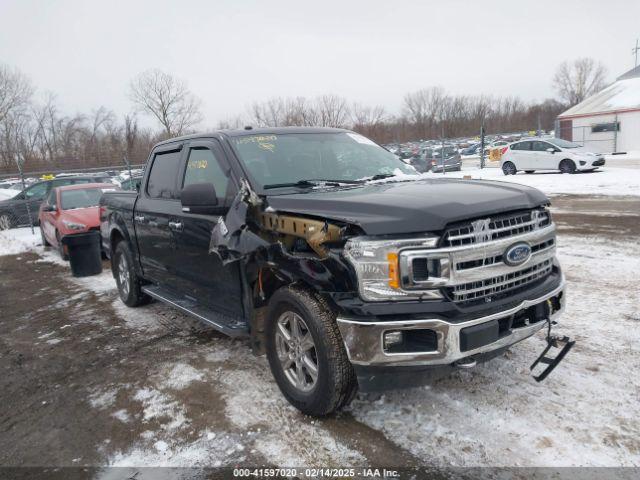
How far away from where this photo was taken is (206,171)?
4.35m

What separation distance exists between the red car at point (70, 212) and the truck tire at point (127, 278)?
3.49 metres

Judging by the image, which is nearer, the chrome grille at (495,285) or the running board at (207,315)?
the chrome grille at (495,285)

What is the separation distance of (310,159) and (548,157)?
1977 centimetres

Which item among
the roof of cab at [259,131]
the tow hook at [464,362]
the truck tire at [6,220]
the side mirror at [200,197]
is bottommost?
the truck tire at [6,220]

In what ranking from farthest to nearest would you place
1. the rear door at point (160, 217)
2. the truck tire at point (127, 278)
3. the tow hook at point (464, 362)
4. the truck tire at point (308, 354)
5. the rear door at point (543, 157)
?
the rear door at point (543, 157) → the truck tire at point (127, 278) → the rear door at point (160, 217) → the truck tire at point (308, 354) → the tow hook at point (464, 362)

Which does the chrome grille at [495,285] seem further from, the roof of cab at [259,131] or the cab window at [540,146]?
the cab window at [540,146]

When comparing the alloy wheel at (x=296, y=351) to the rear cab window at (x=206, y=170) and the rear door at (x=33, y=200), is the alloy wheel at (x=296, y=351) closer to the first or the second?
the rear cab window at (x=206, y=170)

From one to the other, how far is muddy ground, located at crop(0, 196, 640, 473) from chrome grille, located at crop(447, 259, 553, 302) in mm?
972

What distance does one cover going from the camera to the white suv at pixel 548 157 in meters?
20.1

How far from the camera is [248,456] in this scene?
9.78 ft

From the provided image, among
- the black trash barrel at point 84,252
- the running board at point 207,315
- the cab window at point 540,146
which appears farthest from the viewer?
the cab window at point 540,146

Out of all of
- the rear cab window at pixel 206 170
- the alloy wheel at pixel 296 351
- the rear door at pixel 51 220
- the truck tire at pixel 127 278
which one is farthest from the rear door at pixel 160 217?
the rear door at pixel 51 220

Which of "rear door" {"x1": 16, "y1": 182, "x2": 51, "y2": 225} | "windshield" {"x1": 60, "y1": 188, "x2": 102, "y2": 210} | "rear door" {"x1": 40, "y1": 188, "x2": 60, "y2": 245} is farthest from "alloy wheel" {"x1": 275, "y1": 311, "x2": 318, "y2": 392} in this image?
"rear door" {"x1": 16, "y1": 182, "x2": 51, "y2": 225}

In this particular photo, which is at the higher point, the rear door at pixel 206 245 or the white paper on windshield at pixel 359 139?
the white paper on windshield at pixel 359 139
